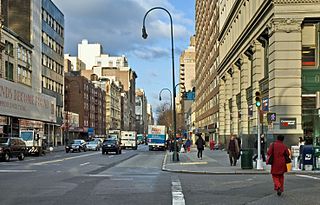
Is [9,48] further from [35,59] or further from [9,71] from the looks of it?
[35,59]

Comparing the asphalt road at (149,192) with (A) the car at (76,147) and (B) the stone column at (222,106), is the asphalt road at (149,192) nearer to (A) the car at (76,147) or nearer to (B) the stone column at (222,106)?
(B) the stone column at (222,106)

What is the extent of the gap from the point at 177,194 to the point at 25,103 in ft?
174

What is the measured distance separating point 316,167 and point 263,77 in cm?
1391

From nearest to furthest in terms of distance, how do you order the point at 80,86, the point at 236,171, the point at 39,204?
the point at 39,204 < the point at 236,171 < the point at 80,86

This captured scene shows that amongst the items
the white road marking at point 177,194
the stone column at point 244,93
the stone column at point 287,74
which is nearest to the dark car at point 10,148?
the stone column at point 287,74

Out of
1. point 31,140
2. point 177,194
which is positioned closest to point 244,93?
point 31,140

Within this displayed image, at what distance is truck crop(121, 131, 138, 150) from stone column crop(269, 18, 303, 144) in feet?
153

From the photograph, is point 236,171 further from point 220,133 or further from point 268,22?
point 220,133

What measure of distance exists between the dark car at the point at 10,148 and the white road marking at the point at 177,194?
19.6 m

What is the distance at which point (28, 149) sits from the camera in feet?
151

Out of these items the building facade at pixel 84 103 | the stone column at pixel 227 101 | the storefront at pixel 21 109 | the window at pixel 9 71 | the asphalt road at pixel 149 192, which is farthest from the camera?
the building facade at pixel 84 103

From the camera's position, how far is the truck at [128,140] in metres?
76.2

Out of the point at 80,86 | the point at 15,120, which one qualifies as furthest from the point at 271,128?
the point at 80,86

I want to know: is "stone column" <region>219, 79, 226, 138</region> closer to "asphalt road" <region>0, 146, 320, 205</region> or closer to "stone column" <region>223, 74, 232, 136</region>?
"stone column" <region>223, 74, 232, 136</region>
